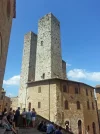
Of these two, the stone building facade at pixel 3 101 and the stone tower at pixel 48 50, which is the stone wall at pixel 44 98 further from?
the stone building facade at pixel 3 101

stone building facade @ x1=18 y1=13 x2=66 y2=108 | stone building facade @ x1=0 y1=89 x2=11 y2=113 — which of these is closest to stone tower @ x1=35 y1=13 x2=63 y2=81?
stone building facade @ x1=18 y1=13 x2=66 y2=108

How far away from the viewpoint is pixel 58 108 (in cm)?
2541

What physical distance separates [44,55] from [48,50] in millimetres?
1267

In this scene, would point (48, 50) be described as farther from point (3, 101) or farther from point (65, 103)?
point (3, 101)

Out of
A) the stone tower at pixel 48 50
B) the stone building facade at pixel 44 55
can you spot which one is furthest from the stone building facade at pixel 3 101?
the stone tower at pixel 48 50

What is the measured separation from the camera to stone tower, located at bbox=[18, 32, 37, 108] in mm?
33594

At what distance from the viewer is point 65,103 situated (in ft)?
86.3

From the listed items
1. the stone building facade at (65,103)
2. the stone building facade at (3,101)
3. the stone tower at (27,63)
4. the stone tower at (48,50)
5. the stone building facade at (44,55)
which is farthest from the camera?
the stone tower at (27,63)

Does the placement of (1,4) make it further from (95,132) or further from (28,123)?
(95,132)

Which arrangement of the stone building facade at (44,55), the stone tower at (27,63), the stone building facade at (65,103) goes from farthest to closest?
the stone tower at (27,63)
the stone building facade at (44,55)
the stone building facade at (65,103)

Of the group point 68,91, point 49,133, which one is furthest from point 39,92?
point 49,133

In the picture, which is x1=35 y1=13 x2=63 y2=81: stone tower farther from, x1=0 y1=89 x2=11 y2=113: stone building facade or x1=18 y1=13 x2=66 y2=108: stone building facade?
x1=0 y1=89 x2=11 y2=113: stone building facade

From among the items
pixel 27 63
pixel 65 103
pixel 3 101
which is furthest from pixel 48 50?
pixel 3 101

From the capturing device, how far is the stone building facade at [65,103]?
25516mm
